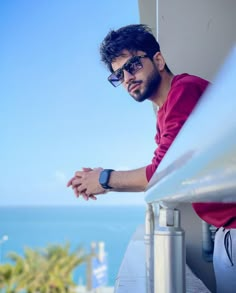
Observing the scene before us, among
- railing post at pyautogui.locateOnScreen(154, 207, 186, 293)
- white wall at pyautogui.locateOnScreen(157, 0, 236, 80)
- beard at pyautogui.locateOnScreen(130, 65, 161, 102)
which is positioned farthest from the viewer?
white wall at pyautogui.locateOnScreen(157, 0, 236, 80)

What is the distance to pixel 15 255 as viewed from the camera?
104 inches

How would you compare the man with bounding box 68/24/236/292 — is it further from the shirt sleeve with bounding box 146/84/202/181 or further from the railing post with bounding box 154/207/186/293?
the railing post with bounding box 154/207/186/293

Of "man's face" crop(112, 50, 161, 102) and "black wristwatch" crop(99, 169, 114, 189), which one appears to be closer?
"black wristwatch" crop(99, 169, 114, 189)

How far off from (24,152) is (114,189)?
8.94 m

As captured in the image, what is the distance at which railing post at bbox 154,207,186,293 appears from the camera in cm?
25

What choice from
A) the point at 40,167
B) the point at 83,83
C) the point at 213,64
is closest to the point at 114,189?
the point at 213,64

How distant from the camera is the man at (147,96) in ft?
1.81

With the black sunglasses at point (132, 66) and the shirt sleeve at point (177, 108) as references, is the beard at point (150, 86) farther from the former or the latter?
the shirt sleeve at point (177, 108)

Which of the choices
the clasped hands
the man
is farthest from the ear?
the clasped hands

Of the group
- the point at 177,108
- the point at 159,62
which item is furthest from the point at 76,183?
the point at 159,62

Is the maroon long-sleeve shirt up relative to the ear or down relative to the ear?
down

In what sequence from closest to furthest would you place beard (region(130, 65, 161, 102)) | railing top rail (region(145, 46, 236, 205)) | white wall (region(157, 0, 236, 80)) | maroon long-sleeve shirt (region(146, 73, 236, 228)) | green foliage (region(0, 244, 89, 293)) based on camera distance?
railing top rail (region(145, 46, 236, 205)) < maroon long-sleeve shirt (region(146, 73, 236, 228)) < beard (region(130, 65, 161, 102)) < white wall (region(157, 0, 236, 80)) < green foliage (region(0, 244, 89, 293))

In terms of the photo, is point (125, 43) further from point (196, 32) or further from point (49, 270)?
point (49, 270)

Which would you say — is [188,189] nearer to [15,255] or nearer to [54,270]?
[54,270]
